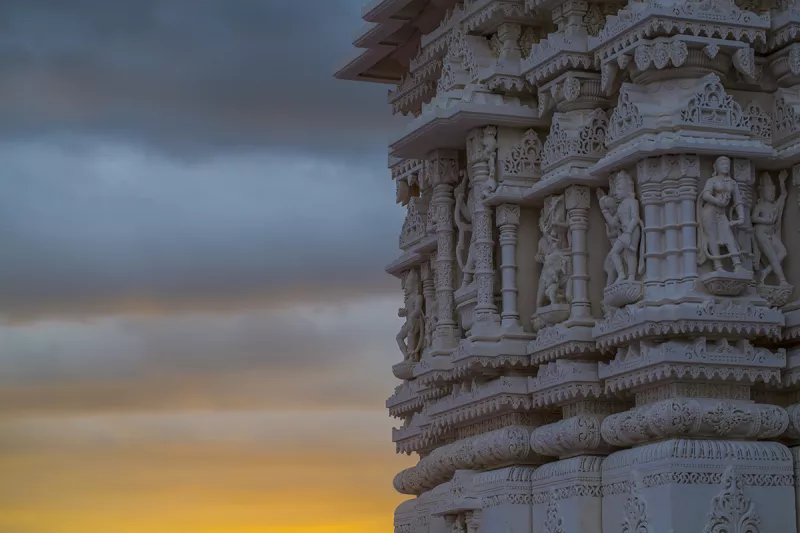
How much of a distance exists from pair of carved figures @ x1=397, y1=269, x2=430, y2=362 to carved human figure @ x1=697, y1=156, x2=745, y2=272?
724cm

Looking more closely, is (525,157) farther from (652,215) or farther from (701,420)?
(701,420)

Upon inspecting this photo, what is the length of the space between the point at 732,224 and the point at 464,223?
17.1 feet

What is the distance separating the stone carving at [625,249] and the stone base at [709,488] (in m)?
2.01

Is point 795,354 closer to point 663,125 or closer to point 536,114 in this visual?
point 663,125

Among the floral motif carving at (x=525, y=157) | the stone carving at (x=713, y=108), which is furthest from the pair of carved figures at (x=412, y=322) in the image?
the stone carving at (x=713, y=108)

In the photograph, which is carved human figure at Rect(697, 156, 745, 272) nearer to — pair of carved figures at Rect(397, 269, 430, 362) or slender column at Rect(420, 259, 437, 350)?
slender column at Rect(420, 259, 437, 350)

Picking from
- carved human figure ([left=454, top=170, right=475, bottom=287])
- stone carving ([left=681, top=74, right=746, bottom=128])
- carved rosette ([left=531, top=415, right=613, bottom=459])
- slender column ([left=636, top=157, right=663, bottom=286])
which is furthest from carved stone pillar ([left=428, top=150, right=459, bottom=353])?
stone carving ([left=681, top=74, right=746, bottom=128])

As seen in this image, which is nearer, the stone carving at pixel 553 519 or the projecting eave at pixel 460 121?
the stone carving at pixel 553 519

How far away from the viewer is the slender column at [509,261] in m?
25.1

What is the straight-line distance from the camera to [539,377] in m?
24.7

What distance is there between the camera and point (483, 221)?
25.6 metres

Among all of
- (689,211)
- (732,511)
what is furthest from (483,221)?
(732,511)

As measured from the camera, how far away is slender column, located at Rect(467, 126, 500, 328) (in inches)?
995

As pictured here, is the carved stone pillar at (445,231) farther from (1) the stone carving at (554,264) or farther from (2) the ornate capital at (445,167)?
(1) the stone carving at (554,264)
